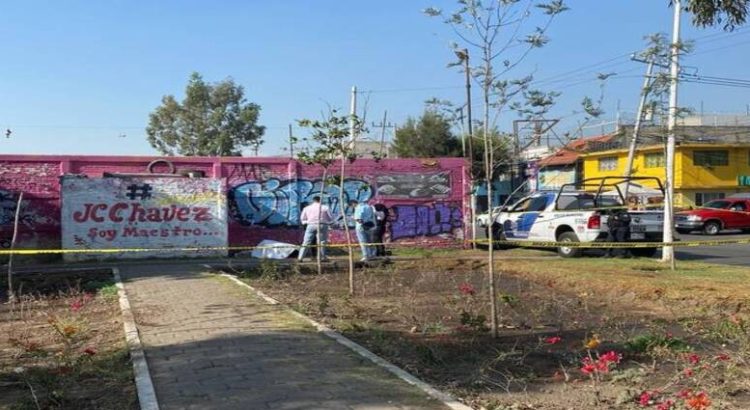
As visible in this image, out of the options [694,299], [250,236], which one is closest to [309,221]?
[250,236]

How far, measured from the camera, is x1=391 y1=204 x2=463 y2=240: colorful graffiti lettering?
810 inches

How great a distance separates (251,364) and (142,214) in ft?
41.8

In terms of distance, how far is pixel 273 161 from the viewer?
19.7 m

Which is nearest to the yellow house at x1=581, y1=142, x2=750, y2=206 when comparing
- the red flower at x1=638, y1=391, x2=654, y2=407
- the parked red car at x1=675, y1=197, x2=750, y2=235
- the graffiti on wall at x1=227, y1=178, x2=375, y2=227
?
the parked red car at x1=675, y1=197, x2=750, y2=235

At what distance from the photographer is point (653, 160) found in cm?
4525

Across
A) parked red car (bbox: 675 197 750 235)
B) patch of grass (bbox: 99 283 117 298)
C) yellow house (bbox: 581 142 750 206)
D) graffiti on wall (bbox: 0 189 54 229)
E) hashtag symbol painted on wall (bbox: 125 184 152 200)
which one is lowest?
patch of grass (bbox: 99 283 117 298)

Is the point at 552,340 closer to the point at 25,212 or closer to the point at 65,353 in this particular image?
the point at 65,353

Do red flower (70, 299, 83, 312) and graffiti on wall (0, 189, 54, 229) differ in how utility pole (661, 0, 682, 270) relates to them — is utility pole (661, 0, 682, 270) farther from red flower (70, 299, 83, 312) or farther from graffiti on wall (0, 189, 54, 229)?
graffiti on wall (0, 189, 54, 229)

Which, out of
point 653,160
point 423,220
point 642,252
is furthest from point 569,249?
point 653,160

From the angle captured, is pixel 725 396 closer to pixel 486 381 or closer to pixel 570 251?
pixel 486 381

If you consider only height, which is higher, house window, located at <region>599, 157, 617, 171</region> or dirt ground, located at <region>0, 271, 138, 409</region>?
house window, located at <region>599, 157, 617, 171</region>

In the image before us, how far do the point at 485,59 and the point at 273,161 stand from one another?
12854 millimetres

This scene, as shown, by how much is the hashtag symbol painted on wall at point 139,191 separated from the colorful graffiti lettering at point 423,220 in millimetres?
6769

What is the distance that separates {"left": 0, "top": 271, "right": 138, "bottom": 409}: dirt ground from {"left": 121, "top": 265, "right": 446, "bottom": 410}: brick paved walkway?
12.6 inches
